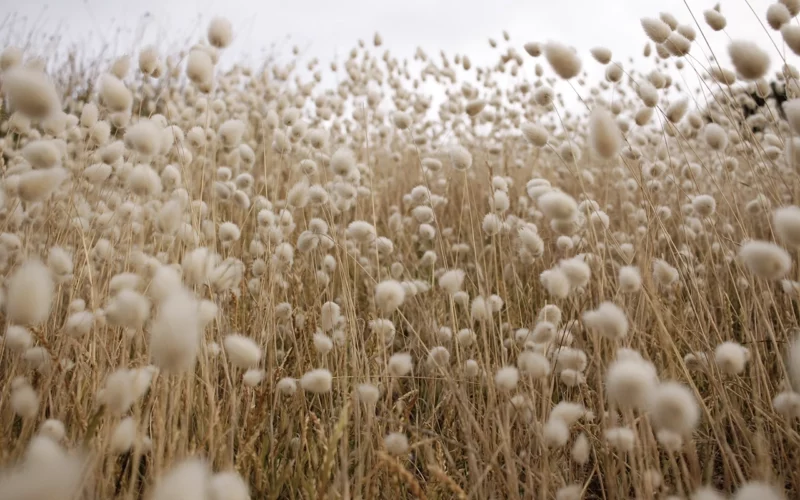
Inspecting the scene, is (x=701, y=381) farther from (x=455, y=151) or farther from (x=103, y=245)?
(x=103, y=245)

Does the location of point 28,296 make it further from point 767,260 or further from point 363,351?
point 767,260

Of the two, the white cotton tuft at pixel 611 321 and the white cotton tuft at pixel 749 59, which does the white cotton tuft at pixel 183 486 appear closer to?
the white cotton tuft at pixel 611 321

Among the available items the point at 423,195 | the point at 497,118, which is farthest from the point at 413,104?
the point at 423,195

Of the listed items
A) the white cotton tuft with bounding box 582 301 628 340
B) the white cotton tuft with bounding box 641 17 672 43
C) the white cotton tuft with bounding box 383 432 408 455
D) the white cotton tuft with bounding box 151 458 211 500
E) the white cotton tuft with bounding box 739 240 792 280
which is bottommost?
the white cotton tuft with bounding box 151 458 211 500

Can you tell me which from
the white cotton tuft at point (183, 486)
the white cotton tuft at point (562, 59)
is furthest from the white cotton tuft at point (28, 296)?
the white cotton tuft at point (562, 59)

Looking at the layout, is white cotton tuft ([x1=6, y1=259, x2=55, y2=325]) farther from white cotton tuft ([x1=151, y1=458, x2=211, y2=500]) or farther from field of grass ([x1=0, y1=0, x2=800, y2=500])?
white cotton tuft ([x1=151, y1=458, x2=211, y2=500])

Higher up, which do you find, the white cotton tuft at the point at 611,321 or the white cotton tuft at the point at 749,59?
the white cotton tuft at the point at 749,59

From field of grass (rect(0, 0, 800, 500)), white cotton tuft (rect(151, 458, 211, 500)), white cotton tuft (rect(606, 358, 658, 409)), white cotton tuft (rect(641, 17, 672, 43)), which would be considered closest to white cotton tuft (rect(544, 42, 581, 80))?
field of grass (rect(0, 0, 800, 500))

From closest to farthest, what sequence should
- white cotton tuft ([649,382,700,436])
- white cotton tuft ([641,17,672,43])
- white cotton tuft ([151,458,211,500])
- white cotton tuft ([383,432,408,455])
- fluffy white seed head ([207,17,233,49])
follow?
1. white cotton tuft ([151,458,211,500])
2. white cotton tuft ([649,382,700,436])
3. white cotton tuft ([383,432,408,455])
4. fluffy white seed head ([207,17,233,49])
5. white cotton tuft ([641,17,672,43])

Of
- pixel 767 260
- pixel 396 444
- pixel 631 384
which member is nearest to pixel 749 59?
pixel 767 260

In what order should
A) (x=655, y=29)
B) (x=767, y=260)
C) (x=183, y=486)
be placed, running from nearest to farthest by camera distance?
(x=183, y=486) → (x=767, y=260) → (x=655, y=29)

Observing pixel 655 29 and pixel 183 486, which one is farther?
pixel 655 29

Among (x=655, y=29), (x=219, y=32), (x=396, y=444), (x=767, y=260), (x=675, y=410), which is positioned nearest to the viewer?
(x=675, y=410)

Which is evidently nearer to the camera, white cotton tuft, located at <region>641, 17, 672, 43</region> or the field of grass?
the field of grass
